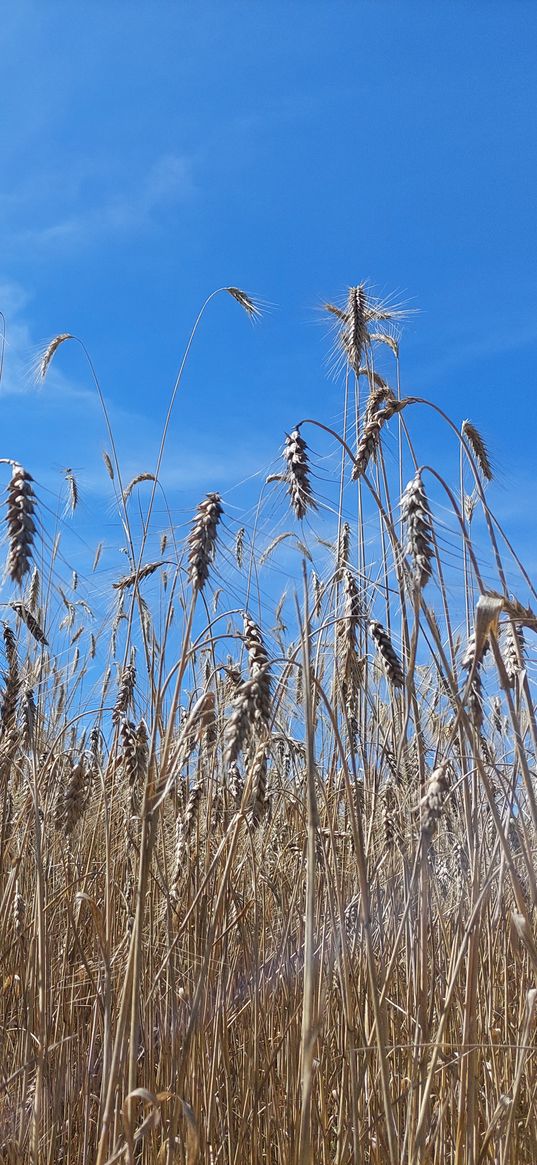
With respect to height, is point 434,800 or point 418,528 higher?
point 418,528

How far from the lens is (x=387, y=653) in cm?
215

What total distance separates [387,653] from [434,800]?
697 mm

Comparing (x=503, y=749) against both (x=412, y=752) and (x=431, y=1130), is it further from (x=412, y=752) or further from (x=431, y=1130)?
(x=431, y=1130)

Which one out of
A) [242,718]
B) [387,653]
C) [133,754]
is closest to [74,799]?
[133,754]

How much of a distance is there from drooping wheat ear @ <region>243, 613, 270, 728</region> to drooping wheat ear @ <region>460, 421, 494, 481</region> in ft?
4.57

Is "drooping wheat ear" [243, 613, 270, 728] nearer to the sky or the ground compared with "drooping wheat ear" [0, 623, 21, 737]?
nearer to the ground

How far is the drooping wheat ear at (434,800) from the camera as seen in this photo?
1.47 metres

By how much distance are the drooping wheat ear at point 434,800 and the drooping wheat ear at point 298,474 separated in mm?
830

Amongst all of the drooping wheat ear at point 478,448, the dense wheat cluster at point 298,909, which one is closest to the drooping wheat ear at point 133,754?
the dense wheat cluster at point 298,909

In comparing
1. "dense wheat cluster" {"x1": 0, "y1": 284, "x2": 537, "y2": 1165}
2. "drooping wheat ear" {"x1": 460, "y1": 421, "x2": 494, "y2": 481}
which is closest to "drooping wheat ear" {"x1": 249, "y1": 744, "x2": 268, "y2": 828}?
"dense wheat cluster" {"x1": 0, "y1": 284, "x2": 537, "y2": 1165}

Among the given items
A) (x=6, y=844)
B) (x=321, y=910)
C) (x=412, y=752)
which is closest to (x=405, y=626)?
(x=412, y=752)

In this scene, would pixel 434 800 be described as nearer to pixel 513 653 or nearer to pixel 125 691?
pixel 513 653

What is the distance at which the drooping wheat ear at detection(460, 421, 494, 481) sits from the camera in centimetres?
296

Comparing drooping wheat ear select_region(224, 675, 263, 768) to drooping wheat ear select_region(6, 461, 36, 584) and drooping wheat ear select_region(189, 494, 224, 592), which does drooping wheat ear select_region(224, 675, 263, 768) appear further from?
drooping wheat ear select_region(6, 461, 36, 584)
